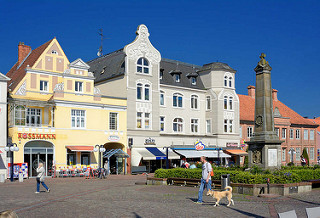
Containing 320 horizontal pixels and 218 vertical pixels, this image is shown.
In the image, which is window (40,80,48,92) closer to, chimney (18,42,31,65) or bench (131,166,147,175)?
chimney (18,42,31,65)

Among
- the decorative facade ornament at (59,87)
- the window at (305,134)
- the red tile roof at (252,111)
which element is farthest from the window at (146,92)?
the window at (305,134)

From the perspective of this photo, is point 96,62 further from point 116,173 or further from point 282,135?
point 282,135

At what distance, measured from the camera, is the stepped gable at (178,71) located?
47875 mm

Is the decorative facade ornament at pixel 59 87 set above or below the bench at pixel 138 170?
above

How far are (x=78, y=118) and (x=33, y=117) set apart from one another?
4071 mm

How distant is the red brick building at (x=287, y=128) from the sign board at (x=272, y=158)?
32896 mm

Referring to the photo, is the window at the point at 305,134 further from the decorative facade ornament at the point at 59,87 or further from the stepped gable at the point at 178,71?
the decorative facade ornament at the point at 59,87

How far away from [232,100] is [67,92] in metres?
21.8

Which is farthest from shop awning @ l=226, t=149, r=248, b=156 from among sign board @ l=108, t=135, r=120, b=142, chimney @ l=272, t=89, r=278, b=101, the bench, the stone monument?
the stone monument

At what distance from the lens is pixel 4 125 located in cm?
3491

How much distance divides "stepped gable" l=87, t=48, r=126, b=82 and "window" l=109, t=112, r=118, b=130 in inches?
182

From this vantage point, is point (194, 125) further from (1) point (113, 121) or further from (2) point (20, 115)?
(2) point (20, 115)

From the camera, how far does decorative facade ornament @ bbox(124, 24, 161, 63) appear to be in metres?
43.3

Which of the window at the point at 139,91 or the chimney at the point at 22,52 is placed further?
the chimney at the point at 22,52
